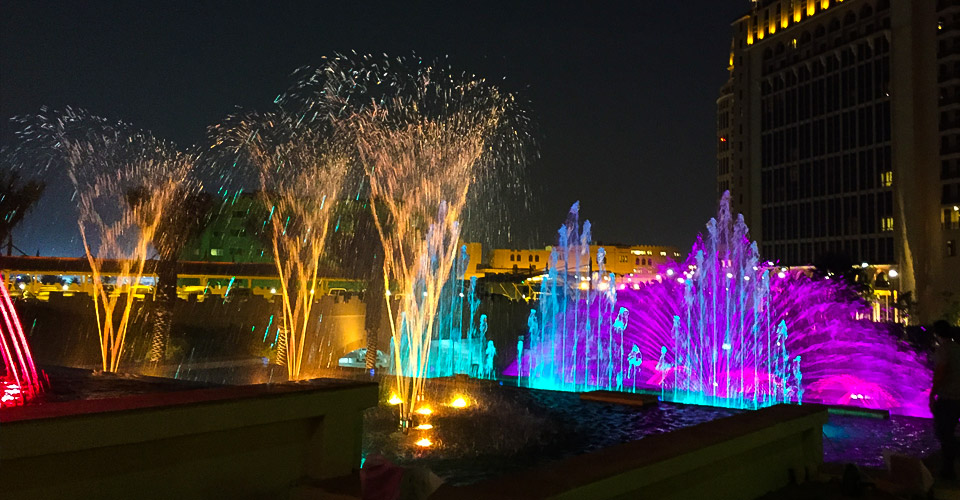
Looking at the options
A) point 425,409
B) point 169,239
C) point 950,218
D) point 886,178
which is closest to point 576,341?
point 169,239

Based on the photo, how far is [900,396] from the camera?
15914mm

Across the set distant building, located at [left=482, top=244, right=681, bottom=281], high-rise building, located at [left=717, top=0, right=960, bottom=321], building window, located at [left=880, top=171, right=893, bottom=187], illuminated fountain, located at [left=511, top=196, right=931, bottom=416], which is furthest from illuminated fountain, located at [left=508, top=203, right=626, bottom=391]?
distant building, located at [left=482, top=244, right=681, bottom=281]

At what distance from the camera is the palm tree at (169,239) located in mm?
23875

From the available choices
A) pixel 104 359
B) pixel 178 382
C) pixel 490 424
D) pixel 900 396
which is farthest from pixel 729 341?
pixel 104 359

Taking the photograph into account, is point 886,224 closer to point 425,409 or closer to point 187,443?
point 425,409

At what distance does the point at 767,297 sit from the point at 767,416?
18.3 meters

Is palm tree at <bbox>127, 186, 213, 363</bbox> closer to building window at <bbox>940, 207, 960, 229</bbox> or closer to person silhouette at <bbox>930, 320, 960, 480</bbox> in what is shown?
person silhouette at <bbox>930, 320, 960, 480</bbox>

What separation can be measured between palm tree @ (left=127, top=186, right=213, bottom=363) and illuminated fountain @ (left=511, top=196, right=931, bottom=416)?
12033 mm

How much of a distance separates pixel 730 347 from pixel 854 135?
50684 mm

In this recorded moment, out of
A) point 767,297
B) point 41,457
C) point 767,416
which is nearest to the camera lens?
point 41,457

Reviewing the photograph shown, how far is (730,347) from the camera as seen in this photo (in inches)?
792

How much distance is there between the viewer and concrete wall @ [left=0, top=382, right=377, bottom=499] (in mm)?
3490

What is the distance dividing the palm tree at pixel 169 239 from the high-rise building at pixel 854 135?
4434 centimetres

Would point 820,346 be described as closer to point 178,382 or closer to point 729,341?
point 729,341
